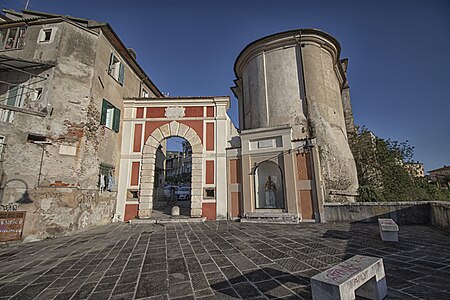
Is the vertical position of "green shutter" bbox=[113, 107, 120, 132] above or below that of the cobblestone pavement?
above

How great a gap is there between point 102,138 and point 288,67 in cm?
1091

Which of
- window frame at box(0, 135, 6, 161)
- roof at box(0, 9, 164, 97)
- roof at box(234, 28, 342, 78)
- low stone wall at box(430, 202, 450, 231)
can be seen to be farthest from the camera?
roof at box(234, 28, 342, 78)

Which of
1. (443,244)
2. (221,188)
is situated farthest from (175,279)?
(221,188)

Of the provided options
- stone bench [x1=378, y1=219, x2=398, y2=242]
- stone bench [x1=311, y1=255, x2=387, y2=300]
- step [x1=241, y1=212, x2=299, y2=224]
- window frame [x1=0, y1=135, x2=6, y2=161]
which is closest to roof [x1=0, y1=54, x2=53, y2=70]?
window frame [x1=0, y1=135, x2=6, y2=161]

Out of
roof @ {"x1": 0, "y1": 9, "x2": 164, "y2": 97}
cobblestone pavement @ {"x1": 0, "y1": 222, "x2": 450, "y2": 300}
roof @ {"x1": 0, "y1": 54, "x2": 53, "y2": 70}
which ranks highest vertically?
roof @ {"x1": 0, "y1": 9, "x2": 164, "y2": 97}

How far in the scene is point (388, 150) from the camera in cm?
1298

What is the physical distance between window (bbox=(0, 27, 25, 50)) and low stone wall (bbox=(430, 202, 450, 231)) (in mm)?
17677

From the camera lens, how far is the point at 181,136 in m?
11.0

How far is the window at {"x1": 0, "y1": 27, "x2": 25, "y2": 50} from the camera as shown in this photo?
917 cm

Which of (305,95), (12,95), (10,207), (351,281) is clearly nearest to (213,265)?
(351,281)

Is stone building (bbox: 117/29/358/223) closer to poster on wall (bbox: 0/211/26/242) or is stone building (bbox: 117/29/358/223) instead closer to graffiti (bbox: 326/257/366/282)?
poster on wall (bbox: 0/211/26/242)

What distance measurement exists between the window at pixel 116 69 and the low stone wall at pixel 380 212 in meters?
12.3

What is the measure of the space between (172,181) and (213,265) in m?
33.6

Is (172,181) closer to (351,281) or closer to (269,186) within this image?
(269,186)
